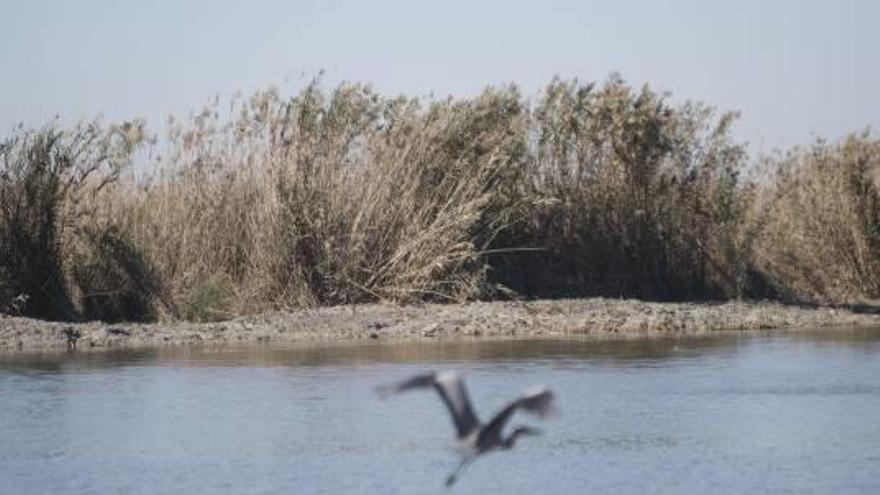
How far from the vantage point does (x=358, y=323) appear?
63.3 ft

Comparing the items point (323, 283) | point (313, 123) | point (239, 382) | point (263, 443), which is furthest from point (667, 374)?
point (313, 123)

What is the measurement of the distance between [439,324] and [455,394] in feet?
37.0

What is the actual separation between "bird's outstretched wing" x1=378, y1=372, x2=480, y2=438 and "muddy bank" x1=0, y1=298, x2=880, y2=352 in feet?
34.2

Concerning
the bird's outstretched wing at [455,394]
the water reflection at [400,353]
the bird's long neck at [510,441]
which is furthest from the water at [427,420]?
the bird's outstretched wing at [455,394]

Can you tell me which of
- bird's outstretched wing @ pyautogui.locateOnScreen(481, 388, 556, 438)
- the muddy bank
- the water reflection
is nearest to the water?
the water reflection

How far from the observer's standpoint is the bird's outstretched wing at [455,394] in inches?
293

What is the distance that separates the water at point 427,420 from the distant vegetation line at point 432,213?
277 cm

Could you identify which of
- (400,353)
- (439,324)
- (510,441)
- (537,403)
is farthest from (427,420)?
(439,324)

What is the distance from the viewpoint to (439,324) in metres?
19.2

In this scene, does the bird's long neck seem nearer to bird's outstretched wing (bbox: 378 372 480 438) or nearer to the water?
bird's outstretched wing (bbox: 378 372 480 438)

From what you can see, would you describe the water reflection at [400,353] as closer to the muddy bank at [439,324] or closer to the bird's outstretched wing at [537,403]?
the muddy bank at [439,324]

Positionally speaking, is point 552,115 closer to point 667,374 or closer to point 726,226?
point 726,226

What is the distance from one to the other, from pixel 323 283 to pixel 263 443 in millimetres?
9016

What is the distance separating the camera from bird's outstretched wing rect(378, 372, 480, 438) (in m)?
7.43
